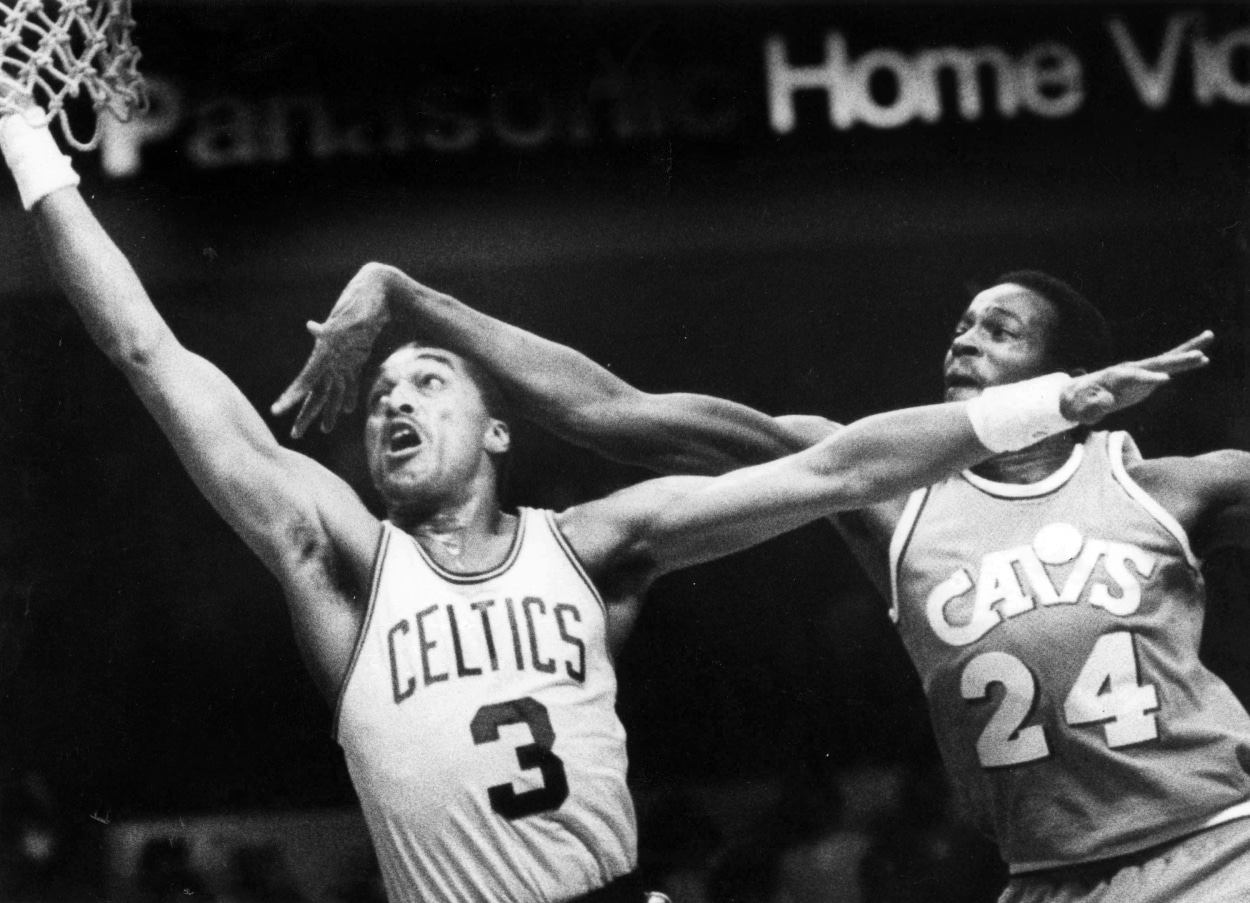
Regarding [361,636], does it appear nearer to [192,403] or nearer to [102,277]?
[192,403]

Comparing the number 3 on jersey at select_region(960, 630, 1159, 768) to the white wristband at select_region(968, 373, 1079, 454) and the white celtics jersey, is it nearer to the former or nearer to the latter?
the white wristband at select_region(968, 373, 1079, 454)

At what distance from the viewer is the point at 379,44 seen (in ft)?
13.3

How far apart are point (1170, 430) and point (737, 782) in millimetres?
1399

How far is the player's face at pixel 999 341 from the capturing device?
3.95 m

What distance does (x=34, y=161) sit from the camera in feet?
12.3

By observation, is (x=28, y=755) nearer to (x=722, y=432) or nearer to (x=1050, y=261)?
(x=722, y=432)

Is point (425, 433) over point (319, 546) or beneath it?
over

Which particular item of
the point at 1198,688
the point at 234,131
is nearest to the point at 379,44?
the point at 234,131

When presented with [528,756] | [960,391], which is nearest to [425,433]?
[528,756]

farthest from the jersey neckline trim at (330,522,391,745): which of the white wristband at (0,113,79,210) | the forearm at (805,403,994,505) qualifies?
the white wristband at (0,113,79,210)

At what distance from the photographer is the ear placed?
3912mm

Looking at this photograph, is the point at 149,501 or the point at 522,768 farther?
the point at 149,501

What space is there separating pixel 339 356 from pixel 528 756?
110 cm

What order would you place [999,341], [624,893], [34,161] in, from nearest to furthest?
[624,893] < [34,161] < [999,341]
